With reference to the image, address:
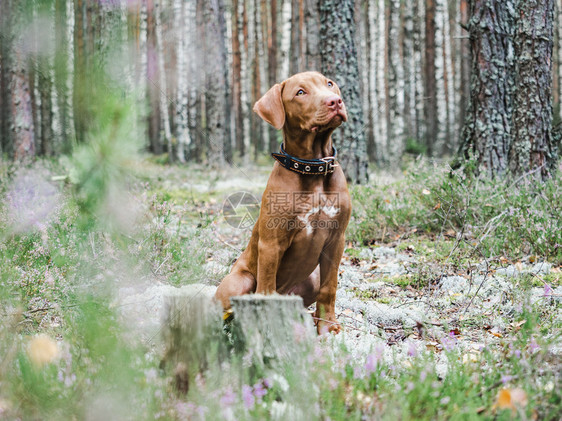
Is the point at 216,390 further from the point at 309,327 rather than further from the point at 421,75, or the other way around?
the point at 421,75

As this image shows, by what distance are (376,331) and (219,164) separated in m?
9.39

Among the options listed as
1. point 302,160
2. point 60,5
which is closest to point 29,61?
point 60,5

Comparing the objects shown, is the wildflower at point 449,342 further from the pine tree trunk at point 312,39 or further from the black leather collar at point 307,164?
the pine tree trunk at point 312,39

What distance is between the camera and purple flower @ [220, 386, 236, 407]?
164cm

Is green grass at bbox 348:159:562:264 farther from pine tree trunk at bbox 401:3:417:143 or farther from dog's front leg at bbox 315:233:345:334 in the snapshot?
pine tree trunk at bbox 401:3:417:143

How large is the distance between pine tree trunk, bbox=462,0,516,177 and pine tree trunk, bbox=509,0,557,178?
8.0 inches

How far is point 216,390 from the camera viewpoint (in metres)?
1.80

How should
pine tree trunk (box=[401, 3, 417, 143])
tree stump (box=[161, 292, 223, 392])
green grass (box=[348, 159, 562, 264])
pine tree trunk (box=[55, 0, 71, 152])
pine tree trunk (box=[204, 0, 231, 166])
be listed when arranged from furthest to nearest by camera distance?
pine tree trunk (box=[401, 3, 417, 143]) → pine tree trunk (box=[204, 0, 231, 166]) → green grass (box=[348, 159, 562, 264]) → tree stump (box=[161, 292, 223, 392]) → pine tree trunk (box=[55, 0, 71, 152])

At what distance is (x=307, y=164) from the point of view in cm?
267

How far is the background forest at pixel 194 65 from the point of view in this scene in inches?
52.7

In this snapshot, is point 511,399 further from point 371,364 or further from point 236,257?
point 236,257

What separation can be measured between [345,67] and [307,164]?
5273 mm

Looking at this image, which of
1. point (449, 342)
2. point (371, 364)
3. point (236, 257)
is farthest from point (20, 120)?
point (449, 342)
